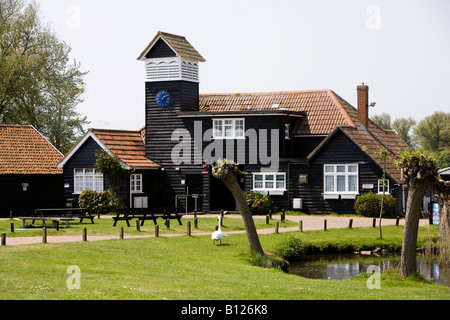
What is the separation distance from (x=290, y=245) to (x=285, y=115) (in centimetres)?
1579

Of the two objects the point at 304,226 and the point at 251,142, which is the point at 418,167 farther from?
the point at 251,142

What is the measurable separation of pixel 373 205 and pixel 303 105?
361 inches

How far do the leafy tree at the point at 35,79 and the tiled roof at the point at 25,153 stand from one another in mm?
8645

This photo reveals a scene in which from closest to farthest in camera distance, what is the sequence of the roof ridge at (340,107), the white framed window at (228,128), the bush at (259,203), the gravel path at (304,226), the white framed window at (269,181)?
the gravel path at (304,226)
the bush at (259,203)
the white framed window at (269,181)
the roof ridge at (340,107)
the white framed window at (228,128)

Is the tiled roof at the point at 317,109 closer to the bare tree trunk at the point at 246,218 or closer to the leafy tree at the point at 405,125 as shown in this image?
the bare tree trunk at the point at 246,218

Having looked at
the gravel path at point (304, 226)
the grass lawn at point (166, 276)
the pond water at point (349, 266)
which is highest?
the gravel path at point (304, 226)

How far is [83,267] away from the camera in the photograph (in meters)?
22.2

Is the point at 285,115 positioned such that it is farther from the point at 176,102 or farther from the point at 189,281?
the point at 189,281

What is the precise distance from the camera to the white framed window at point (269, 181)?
4403 centimetres

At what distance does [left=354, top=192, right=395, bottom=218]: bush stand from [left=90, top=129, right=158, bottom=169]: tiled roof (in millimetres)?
12245

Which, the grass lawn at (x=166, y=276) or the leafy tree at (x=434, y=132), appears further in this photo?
the leafy tree at (x=434, y=132)

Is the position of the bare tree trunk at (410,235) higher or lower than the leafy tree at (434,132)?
lower

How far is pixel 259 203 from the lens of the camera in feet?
141

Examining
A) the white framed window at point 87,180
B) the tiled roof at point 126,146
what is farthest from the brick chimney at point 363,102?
the white framed window at point 87,180
